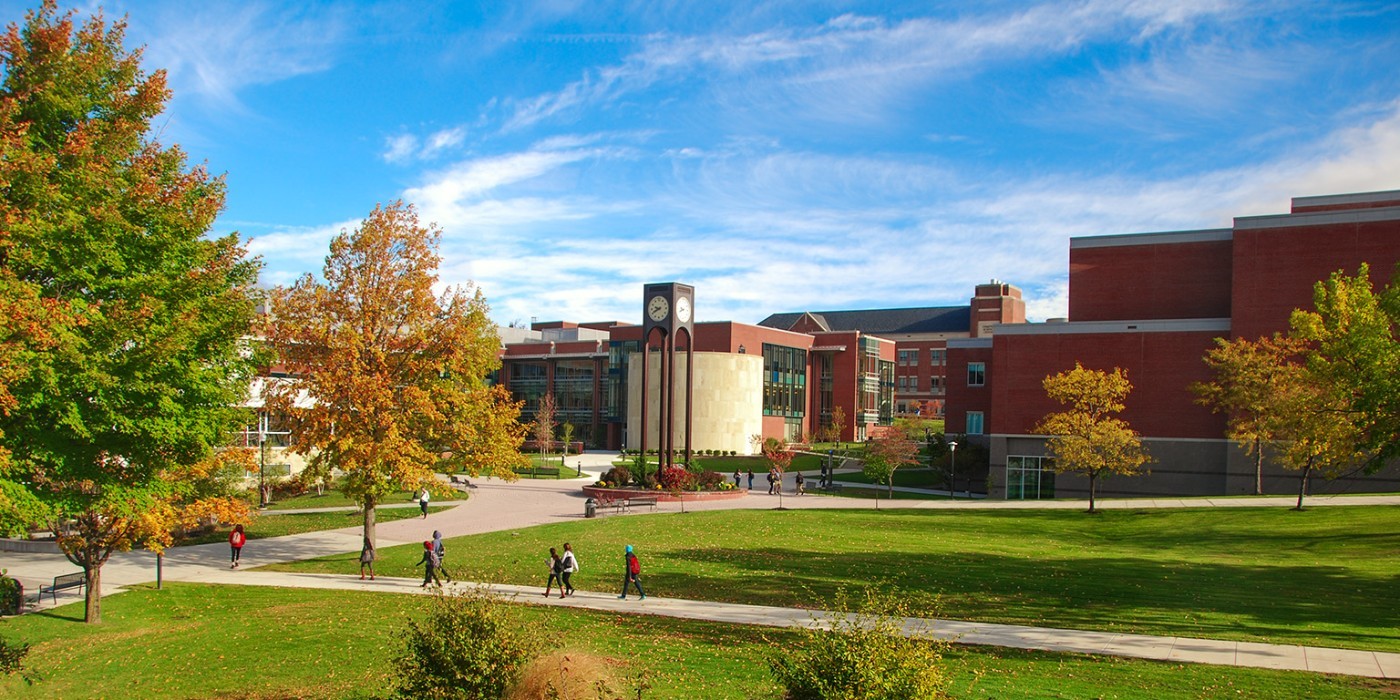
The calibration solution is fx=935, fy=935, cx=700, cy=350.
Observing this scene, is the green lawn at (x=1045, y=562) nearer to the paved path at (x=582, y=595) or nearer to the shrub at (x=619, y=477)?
the paved path at (x=582, y=595)

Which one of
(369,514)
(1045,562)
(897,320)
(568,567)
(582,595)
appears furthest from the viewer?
(897,320)

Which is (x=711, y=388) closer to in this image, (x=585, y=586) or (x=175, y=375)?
(x=585, y=586)

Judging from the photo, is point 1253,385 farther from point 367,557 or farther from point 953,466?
point 367,557

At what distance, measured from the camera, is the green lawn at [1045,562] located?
19422 mm

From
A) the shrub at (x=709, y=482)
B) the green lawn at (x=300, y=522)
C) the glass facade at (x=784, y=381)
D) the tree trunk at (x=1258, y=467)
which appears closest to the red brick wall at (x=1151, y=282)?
the tree trunk at (x=1258, y=467)

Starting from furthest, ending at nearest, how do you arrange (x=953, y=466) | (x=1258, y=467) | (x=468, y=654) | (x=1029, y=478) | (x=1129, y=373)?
(x=953, y=466), (x=1029, y=478), (x=1129, y=373), (x=1258, y=467), (x=468, y=654)

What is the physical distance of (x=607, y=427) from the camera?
325 ft

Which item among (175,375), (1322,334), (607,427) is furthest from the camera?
(607,427)

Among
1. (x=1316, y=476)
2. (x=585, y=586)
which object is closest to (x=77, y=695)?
(x=585, y=586)

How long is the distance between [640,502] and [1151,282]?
3289cm

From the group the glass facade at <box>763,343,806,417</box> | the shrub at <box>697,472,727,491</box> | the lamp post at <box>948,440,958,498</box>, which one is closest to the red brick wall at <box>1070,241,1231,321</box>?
the lamp post at <box>948,440,958,498</box>

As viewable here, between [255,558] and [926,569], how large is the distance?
21.2 m

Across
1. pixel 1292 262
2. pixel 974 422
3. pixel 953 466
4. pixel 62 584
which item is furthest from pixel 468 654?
pixel 974 422

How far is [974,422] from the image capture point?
6406 cm
